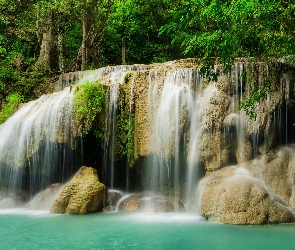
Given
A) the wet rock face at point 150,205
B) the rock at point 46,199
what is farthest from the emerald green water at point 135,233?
the rock at point 46,199

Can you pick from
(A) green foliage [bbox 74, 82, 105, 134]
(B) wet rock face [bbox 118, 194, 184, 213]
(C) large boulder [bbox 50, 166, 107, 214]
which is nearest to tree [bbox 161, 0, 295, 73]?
(B) wet rock face [bbox 118, 194, 184, 213]

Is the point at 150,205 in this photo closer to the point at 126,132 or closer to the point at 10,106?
the point at 126,132

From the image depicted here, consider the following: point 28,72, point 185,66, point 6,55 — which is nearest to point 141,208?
point 185,66

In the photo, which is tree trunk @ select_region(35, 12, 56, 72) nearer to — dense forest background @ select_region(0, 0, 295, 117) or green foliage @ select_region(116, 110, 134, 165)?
dense forest background @ select_region(0, 0, 295, 117)

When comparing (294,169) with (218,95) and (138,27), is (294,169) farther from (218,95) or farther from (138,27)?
(138,27)

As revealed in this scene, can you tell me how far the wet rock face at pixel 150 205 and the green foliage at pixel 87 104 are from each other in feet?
9.55

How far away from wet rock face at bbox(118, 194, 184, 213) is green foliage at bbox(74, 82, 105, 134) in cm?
291

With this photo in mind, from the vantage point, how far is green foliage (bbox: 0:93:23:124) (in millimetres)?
→ 15688

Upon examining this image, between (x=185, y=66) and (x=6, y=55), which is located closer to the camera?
A: (x=185, y=66)

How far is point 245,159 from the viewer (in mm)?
11961

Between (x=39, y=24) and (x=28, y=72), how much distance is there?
392 centimetres

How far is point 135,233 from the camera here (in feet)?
27.4

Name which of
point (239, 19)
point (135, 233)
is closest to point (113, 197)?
point (135, 233)

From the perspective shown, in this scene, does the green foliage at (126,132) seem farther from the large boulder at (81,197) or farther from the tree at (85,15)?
the tree at (85,15)
